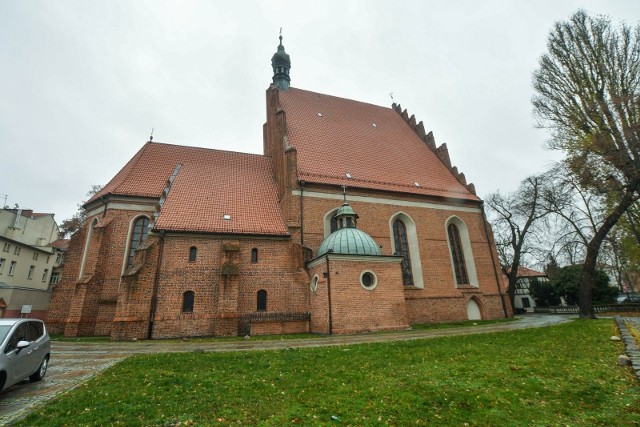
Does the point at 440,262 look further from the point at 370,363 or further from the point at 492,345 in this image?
the point at 370,363

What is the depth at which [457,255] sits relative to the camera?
20.8 meters

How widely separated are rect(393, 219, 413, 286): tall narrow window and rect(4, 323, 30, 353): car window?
52.8ft

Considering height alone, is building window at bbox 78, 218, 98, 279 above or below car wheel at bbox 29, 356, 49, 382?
above

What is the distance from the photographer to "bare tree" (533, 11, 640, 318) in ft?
48.4

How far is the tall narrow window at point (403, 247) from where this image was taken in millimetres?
18630

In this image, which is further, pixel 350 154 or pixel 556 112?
pixel 350 154

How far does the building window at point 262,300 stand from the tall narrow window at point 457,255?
40.0 ft

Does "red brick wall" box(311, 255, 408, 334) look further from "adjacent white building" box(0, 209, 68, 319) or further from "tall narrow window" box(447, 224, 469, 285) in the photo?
"adjacent white building" box(0, 209, 68, 319)

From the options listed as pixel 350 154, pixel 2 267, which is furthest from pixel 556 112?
pixel 2 267

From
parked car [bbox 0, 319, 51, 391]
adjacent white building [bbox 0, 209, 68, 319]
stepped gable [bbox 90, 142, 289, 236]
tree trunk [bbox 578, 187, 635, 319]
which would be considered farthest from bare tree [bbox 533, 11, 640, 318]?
adjacent white building [bbox 0, 209, 68, 319]

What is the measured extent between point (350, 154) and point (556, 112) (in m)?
11.5

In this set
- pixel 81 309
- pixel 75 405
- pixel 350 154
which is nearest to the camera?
pixel 75 405

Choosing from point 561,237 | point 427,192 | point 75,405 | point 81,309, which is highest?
point 427,192

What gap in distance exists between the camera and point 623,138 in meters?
14.8
